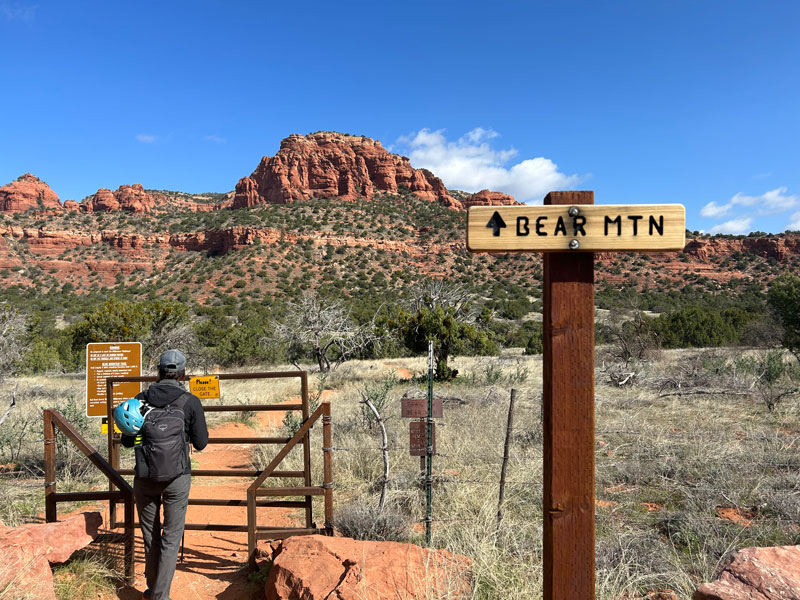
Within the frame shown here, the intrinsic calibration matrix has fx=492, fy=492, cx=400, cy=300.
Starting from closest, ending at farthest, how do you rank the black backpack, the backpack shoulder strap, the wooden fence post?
the wooden fence post, the black backpack, the backpack shoulder strap

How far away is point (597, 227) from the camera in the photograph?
6.57ft

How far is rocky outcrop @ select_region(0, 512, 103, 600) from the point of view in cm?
338

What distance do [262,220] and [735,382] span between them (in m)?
54.0

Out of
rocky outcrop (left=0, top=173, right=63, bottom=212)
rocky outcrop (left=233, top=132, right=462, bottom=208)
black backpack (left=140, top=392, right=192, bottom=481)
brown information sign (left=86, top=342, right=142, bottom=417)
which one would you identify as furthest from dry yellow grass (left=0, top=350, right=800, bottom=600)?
rocky outcrop (left=0, top=173, right=63, bottom=212)

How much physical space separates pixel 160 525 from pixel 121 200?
90.2 meters

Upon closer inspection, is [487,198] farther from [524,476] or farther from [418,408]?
[418,408]

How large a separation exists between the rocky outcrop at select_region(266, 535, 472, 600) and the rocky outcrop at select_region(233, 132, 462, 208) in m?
76.3

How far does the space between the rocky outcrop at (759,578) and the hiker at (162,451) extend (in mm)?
3413

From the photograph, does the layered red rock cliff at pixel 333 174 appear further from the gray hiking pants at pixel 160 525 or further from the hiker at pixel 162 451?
the gray hiking pants at pixel 160 525

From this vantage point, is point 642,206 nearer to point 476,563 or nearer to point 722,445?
point 476,563

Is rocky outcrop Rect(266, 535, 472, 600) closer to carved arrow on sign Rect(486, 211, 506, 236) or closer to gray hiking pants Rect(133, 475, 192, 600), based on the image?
gray hiking pants Rect(133, 475, 192, 600)

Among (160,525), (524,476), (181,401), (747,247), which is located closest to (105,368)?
(160,525)

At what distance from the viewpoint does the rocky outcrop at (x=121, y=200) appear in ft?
259

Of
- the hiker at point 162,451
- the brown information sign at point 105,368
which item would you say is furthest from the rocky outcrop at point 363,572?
the brown information sign at point 105,368
